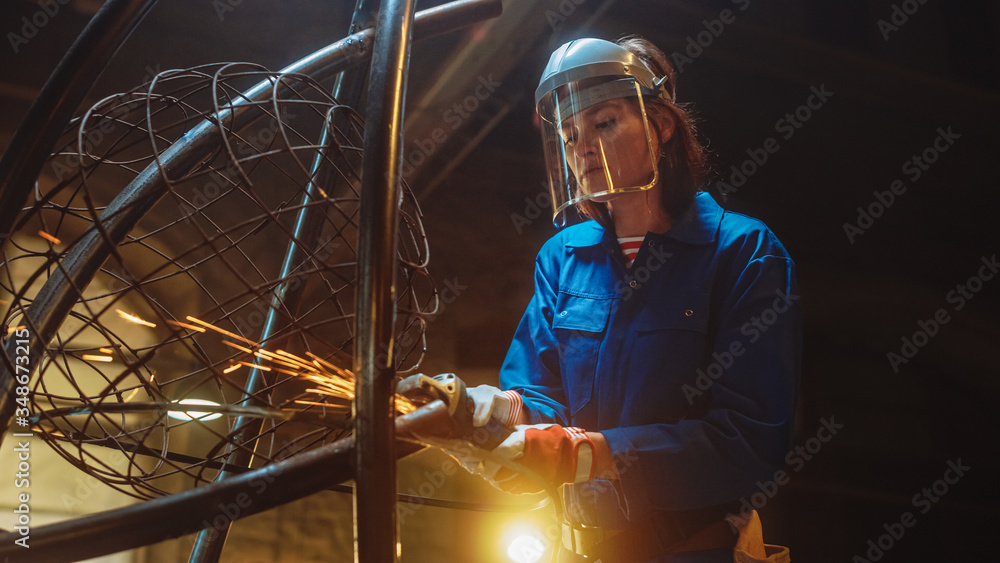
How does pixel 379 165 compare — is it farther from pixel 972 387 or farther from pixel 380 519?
pixel 972 387

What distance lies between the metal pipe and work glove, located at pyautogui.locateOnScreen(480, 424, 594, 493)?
0.46m

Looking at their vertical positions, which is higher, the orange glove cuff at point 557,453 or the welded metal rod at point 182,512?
the orange glove cuff at point 557,453

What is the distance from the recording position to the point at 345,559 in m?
3.61

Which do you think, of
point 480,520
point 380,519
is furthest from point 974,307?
point 380,519

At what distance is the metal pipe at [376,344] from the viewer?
0.67m

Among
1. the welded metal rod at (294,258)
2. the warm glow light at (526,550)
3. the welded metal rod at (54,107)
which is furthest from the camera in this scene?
the warm glow light at (526,550)

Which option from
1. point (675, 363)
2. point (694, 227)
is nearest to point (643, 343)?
point (675, 363)

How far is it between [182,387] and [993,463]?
5.51 metres

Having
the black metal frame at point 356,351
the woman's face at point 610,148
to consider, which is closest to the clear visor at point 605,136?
the woman's face at point 610,148

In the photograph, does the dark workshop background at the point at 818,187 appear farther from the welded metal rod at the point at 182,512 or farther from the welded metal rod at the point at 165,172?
the welded metal rod at the point at 182,512

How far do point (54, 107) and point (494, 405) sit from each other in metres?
0.87

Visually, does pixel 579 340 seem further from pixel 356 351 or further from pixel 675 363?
pixel 356 351

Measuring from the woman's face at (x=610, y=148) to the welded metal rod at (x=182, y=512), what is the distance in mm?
1049

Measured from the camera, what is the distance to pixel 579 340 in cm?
155
